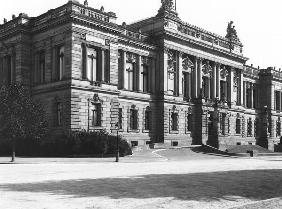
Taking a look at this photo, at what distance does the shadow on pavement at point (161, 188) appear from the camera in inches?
659

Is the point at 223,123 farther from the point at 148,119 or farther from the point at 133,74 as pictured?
the point at 133,74

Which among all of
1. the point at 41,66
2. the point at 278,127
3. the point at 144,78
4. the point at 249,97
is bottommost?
the point at 278,127

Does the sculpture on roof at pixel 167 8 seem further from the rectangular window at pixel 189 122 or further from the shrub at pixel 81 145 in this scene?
the shrub at pixel 81 145

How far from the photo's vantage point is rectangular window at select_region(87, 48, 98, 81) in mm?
52000

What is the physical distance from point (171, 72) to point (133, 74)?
6405mm

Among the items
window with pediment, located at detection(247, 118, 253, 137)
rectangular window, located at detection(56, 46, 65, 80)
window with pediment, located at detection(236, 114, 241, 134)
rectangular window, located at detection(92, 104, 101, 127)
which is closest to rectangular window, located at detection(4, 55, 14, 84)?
rectangular window, located at detection(56, 46, 65, 80)

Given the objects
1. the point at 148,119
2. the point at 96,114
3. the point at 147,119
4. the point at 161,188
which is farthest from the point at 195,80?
the point at 161,188

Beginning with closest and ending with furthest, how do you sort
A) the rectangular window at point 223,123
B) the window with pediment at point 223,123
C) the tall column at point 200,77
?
the tall column at point 200,77 < the window with pediment at point 223,123 < the rectangular window at point 223,123

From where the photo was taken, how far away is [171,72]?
6350cm

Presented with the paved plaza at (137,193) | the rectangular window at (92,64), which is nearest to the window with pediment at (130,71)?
the rectangular window at (92,64)

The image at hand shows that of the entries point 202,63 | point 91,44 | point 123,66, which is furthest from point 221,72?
point 91,44

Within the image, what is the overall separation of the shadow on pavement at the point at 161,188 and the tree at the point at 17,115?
21422mm

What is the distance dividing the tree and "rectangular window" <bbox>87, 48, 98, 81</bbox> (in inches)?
426

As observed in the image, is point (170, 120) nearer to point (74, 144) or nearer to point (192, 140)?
point (192, 140)
